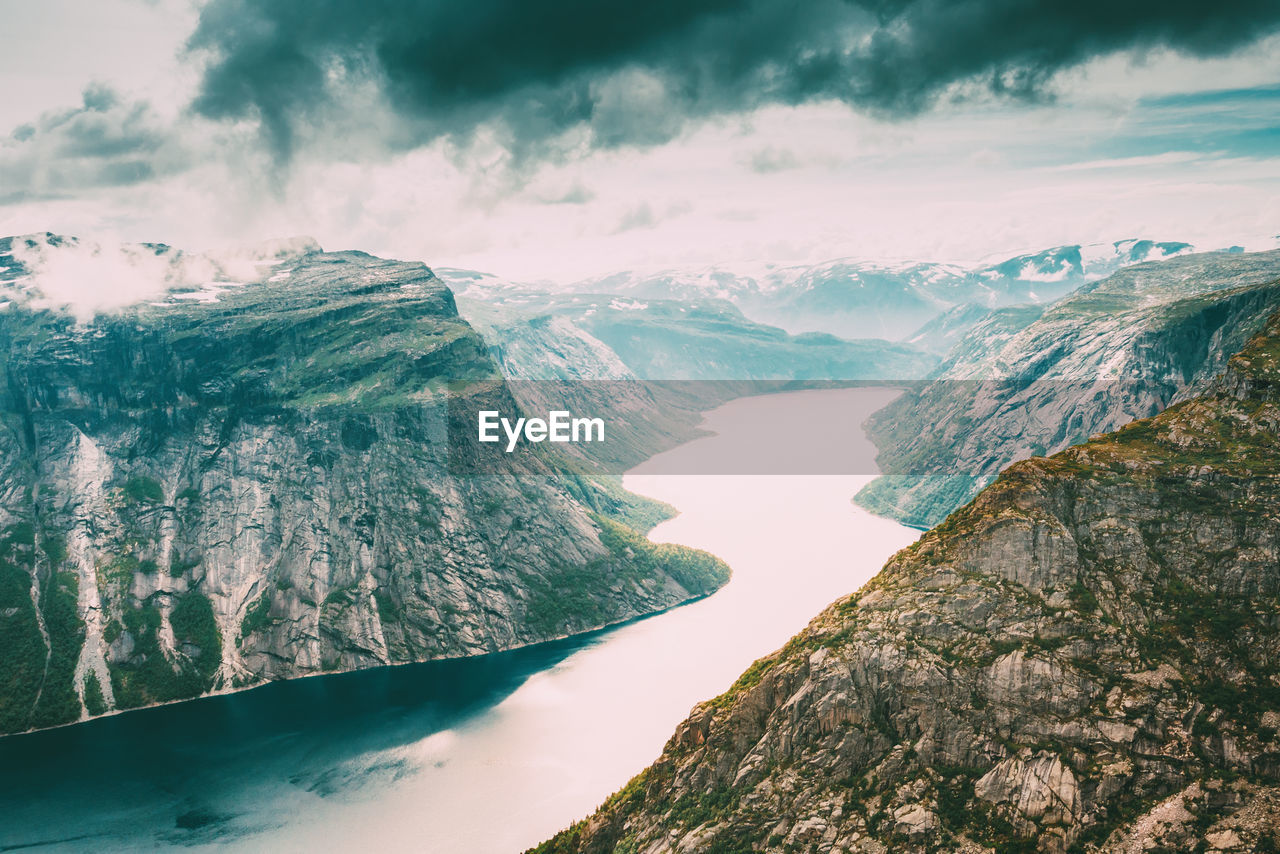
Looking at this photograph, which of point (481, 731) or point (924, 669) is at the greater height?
point (924, 669)

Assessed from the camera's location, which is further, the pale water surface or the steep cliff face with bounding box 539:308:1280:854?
the pale water surface

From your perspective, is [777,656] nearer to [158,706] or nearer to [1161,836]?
[1161,836]

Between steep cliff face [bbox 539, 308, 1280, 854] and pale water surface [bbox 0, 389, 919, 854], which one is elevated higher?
steep cliff face [bbox 539, 308, 1280, 854]

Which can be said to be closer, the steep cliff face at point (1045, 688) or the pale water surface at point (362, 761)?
the steep cliff face at point (1045, 688)

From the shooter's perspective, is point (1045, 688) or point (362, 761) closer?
point (1045, 688)

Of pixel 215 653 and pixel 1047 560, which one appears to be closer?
pixel 1047 560

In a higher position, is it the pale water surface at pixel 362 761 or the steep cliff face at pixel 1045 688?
the steep cliff face at pixel 1045 688

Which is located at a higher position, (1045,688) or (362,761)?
(1045,688)

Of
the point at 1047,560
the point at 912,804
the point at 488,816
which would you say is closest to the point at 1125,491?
the point at 1047,560
